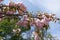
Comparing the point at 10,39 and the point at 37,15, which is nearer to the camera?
the point at 37,15

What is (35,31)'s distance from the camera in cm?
227

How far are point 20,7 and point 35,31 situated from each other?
31 cm

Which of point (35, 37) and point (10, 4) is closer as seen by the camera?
point (35, 37)

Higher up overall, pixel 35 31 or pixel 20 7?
pixel 20 7

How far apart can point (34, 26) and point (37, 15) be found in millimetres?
102

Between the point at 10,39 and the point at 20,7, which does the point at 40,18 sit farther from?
the point at 10,39

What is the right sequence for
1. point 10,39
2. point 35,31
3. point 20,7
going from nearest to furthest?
point 35,31 → point 20,7 → point 10,39

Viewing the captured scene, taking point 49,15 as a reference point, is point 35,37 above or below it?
below

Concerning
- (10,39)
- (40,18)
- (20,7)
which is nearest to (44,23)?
(40,18)

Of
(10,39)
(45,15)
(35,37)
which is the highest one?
(45,15)

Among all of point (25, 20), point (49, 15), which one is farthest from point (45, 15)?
point (25, 20)

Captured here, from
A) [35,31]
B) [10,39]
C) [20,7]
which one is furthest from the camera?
[10,39]

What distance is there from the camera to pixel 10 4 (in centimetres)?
249

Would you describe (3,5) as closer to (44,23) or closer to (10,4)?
(10,4)
